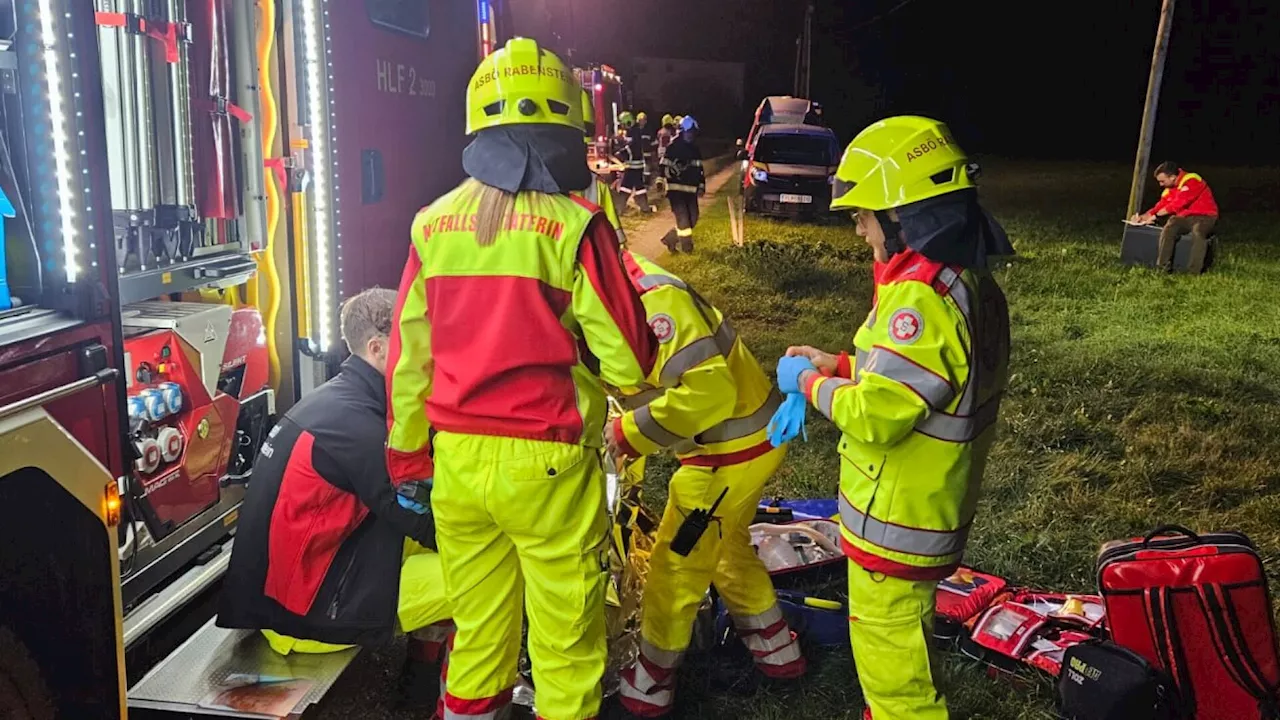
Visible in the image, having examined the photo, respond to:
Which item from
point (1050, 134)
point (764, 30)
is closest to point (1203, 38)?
point (1050, 134)

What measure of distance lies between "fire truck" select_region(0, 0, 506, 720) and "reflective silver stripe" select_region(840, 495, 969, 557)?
5.45 ft

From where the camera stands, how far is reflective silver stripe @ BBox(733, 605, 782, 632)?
3.52 meters

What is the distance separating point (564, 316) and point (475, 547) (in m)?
0.67

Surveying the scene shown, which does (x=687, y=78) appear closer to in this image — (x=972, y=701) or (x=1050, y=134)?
(x=1050, y=134)

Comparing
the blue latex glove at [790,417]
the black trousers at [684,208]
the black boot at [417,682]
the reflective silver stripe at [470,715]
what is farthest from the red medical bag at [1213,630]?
the black trousers at [684,208]

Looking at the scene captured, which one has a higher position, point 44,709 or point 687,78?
point 687,78

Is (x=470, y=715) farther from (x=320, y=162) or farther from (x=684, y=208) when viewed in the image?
(x=684, y=208)

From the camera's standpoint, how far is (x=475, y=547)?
9.03ft

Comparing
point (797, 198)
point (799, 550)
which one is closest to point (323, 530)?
point (799, 550)

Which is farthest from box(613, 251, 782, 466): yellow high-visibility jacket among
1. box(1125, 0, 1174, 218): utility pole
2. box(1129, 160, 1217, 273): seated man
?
box(1125, 0, 1174, 218): utility pole

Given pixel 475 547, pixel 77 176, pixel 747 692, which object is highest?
pixel 77 176

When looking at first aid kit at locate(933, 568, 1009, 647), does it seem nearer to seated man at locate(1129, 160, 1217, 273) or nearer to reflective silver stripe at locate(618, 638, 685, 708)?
reflective silver stripe at locate(618, 638, 685, 708)

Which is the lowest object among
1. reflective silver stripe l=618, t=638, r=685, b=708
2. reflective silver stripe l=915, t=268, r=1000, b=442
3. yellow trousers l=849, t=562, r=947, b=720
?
reflective silver stripe l=618, t=638, r=685, b=708

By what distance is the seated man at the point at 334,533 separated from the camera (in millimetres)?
3119
